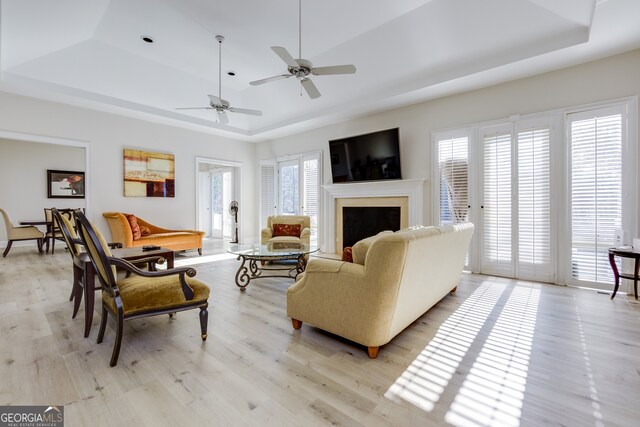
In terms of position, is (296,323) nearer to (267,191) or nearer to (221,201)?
(267,191)

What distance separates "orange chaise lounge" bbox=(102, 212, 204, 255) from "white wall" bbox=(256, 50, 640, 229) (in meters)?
3.24

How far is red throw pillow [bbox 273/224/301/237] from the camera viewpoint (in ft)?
19.2

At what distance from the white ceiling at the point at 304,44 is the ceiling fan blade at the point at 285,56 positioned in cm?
106

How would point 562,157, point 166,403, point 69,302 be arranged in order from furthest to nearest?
point 562,157 → point 69,302 → point 166,403

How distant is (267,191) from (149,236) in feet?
10.5

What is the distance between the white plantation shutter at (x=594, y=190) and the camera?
364cm

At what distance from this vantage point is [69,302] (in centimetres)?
331

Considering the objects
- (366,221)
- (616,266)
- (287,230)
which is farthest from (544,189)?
(287,230)

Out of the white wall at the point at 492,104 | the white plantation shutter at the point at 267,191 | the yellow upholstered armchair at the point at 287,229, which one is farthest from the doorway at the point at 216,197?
Result: the white wall at the point at 492,104

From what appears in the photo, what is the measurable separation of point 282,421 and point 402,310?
1181mm

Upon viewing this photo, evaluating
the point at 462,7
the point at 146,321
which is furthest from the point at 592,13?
the point at 146,321

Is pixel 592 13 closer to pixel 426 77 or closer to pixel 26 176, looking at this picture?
pixel 426 77

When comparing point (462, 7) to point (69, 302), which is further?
point (462, 7)

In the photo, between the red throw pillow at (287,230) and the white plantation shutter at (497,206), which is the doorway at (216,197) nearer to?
the red throw pillow at (287,230)
